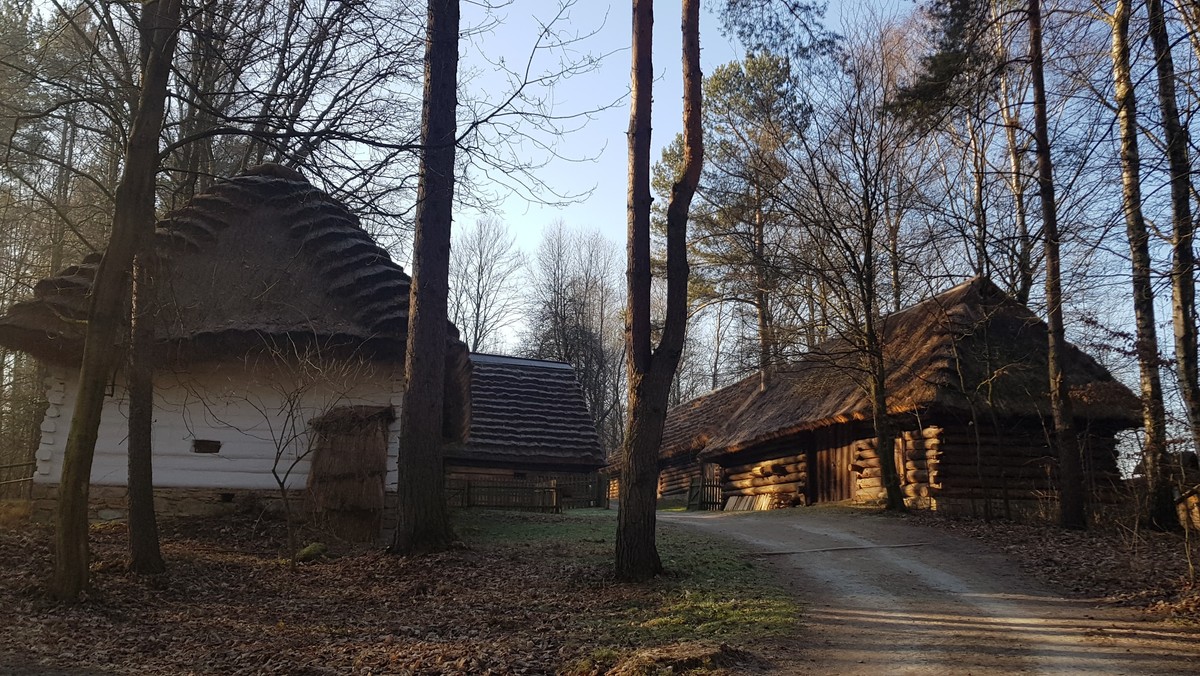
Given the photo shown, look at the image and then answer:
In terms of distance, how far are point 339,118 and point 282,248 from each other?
5.79 meters

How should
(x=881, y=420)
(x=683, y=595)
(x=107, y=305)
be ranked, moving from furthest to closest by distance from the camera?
(x=881, y=420)
(x=683, y=595)
(x=107, y=305)

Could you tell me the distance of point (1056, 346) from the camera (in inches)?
534

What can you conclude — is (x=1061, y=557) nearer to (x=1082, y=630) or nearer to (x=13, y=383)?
(x=1082, y=630)

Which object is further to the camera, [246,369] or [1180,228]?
[246,369]

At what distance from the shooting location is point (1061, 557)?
1052cm

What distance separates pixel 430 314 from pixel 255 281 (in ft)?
13.2

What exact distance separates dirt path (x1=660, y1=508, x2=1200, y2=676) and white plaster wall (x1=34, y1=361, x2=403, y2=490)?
651cm

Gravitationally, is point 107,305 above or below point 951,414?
above

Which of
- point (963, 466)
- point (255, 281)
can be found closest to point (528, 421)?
point (255, 281)

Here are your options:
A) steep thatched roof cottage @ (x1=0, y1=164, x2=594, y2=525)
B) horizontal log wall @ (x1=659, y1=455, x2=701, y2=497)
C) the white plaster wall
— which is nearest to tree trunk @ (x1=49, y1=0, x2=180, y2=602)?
steep thatched roof cottage @ (x1=0, y1=164, x2=594, y2=525)

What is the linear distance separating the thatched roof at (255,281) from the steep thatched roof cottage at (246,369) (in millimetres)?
24

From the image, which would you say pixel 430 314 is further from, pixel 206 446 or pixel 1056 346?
pixel 1056 346

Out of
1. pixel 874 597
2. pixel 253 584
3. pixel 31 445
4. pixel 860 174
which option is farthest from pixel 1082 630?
pixel 31 445

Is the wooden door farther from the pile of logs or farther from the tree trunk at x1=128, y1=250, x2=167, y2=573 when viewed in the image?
the tree trunk at x1=128, y1=250, x2=167, y2=573
